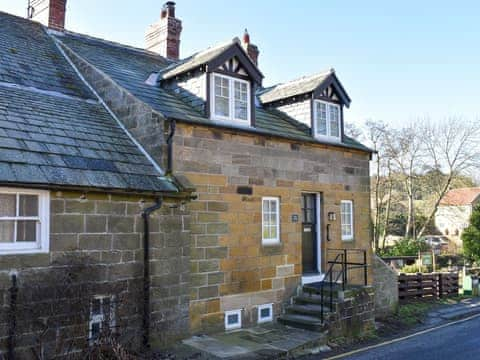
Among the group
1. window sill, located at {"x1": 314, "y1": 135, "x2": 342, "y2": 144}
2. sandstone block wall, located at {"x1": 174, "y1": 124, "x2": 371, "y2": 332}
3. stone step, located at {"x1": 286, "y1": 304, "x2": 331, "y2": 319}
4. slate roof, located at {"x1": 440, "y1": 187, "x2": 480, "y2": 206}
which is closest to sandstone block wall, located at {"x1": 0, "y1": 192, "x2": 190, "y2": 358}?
sandstone block wall, located at {"x1": 174, "y1": 124, "x2": 371, "y2": 332}

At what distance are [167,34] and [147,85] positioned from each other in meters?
6.61

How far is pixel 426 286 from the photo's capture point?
17.9 metres

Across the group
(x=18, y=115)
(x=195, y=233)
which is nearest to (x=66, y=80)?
(x=18, y=115)

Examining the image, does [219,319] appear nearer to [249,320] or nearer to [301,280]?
[249,320]

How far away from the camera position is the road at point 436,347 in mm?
9938

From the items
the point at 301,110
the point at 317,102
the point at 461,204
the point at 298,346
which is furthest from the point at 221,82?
the point at 461,204

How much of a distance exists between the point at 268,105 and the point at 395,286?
7.66 m

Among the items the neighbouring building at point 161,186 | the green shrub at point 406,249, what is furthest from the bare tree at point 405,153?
the neighbouring building at point 161,186

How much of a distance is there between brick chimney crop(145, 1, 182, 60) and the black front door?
8.51m

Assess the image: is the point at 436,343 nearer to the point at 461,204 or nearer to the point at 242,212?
the point at 242,212

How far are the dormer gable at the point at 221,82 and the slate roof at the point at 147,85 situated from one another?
0.58ft

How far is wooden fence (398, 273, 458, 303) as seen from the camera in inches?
674

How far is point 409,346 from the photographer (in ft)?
36.2

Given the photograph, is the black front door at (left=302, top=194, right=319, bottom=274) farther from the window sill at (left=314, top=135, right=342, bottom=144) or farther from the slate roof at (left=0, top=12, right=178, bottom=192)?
the slate roof at (left=0, top=12, right=178, bottom=192)
